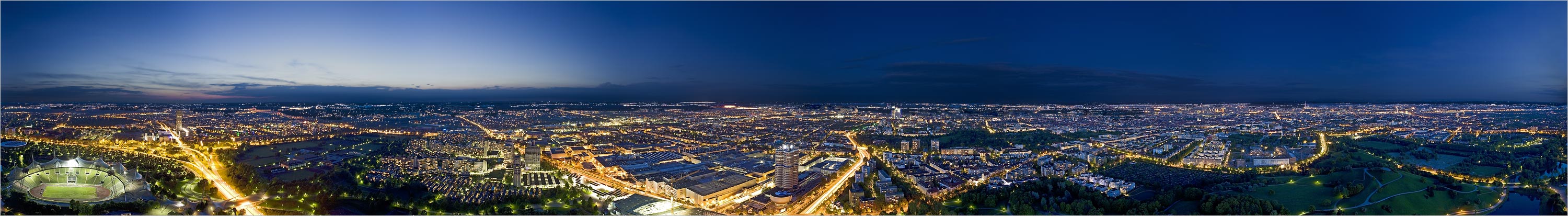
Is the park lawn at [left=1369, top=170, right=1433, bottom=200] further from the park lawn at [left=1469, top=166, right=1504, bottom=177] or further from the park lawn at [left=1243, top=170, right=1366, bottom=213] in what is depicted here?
the park lawn at [left=1469, top=166, right=1504, bottom=177]

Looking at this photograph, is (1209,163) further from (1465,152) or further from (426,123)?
(426,123)

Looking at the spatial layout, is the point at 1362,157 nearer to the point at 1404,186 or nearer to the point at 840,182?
the point at 1404,186

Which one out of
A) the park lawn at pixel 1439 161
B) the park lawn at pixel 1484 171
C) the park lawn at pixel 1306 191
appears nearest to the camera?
the park lawn at pixel 1306 191

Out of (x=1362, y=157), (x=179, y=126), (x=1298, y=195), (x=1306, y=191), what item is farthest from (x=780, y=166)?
(x=179, y=126)

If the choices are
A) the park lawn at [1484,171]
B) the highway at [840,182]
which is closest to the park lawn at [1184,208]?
the highway at [840,182]

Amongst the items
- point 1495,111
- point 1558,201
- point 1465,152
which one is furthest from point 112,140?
point 1495,111

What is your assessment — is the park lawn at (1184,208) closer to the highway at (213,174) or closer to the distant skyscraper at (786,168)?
the distant skyscraper at (786,168)

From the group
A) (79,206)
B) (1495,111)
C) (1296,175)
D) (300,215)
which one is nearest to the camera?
(79,206)

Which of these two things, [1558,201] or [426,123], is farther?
[426,123]
